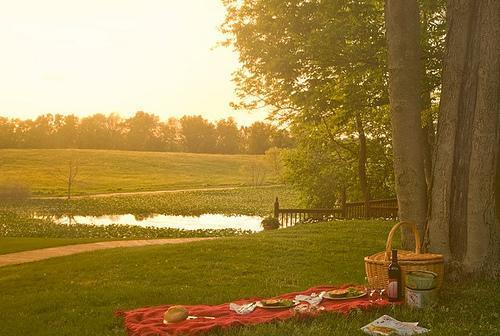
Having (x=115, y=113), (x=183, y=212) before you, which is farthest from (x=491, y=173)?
(x=115, y=113)

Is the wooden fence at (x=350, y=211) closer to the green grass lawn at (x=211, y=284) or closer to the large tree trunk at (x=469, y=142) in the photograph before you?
the green grass lawn at (x=211, y=284)

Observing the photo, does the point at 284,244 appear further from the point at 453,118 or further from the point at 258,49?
the point at 453,118

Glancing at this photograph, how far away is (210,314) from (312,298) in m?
1.56

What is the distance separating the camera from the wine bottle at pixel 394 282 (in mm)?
7570

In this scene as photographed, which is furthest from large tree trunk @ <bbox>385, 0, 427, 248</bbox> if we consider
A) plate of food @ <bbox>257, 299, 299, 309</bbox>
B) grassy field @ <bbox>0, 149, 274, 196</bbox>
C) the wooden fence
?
grassy field @ <bbox>0, 149, 274, 196</bbox>

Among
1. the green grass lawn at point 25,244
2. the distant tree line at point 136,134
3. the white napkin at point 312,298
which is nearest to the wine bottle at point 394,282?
the white napkin at point 312,298

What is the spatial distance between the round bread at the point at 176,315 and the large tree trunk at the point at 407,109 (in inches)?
197

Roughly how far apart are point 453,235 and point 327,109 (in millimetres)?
7871

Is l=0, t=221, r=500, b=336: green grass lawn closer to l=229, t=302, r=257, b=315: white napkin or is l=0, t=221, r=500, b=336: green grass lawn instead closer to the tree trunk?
l=229, t=302, r=257, b=315: white napkin

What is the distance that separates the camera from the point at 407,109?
10.2 meters

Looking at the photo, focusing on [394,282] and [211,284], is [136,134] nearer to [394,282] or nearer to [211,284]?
[211,284]

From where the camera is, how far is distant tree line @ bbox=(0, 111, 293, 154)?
4505 inches

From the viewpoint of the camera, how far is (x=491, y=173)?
29.3ft

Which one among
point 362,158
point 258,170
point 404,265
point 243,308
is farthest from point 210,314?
point 258,170
